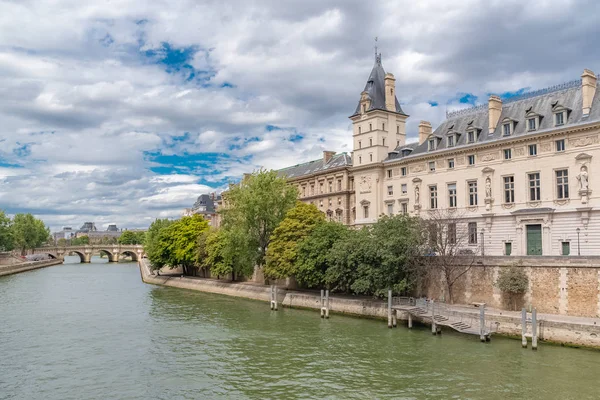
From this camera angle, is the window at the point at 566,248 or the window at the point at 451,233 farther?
the window at the point at 566,248

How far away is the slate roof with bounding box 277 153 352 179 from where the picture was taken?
6531 centimetres

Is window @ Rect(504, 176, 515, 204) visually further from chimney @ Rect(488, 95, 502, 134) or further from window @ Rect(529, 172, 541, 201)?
chimney @ Rect(488, 95, 502, 134)

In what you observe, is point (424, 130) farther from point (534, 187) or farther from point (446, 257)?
point (446, 257)

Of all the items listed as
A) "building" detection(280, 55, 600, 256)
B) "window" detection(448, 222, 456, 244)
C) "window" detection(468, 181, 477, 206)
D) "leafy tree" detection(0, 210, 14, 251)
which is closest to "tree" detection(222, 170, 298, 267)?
"building" detection(280, 55, 600, 256)

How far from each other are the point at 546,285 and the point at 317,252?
1601 centimetres

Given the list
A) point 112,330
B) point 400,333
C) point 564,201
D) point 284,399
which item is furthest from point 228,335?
point 564,201

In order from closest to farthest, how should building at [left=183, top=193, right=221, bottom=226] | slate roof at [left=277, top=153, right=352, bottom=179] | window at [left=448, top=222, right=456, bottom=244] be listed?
window at [left=448, top=222, right=456, bottom=244] → slate roof at [left=277, top=153, right=352, bottom=179] → building at [left=183, top=193, right=221, bottom=226]

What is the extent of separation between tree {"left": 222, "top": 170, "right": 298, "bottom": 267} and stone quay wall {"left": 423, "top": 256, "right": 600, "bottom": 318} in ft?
63.1

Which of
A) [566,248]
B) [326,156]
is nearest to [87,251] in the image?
[326,156]

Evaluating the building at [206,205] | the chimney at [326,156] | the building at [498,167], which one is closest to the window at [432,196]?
the building at [498,167]

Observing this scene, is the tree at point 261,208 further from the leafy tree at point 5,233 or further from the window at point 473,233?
the leafy tree at point 5,233

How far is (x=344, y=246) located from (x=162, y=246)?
36.9 meters

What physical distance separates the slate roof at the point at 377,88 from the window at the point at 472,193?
1444 centimetres

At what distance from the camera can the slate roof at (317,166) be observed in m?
65.3
